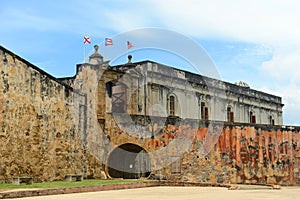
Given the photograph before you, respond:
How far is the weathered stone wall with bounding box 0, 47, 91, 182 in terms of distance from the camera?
540 inches

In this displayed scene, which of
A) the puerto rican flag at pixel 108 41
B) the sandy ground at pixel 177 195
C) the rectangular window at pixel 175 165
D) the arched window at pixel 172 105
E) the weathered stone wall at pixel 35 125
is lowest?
the sandy ground at pixel 177 195

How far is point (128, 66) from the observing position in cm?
2273

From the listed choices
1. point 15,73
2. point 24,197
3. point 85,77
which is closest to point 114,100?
point 85,77

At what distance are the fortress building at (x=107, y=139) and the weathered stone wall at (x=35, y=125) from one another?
30mm

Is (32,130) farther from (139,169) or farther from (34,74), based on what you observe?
(139,169)

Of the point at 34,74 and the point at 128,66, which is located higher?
the point at 128,66

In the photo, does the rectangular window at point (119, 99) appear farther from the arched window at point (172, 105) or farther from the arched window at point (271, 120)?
the arched window at point (271, 120)

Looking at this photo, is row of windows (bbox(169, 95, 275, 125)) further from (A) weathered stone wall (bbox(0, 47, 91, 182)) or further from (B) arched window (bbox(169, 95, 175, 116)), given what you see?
(A) weathered stone wall (bbox(0, 47, 91, 182))

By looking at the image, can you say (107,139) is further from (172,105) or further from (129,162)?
(172,105)

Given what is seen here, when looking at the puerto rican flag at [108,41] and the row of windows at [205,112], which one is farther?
the row of windows at [205,112]

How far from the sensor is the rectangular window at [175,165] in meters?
17.0

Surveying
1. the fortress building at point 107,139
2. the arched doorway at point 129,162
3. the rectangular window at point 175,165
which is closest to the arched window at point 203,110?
the fortress building at point 107,139

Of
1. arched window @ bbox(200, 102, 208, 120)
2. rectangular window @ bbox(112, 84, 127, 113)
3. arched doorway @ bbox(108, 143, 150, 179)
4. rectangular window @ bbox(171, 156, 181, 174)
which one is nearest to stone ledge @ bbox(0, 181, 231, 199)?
rectangular window @ bbox(171, 156, 181, 174)

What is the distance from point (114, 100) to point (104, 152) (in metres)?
4.68
